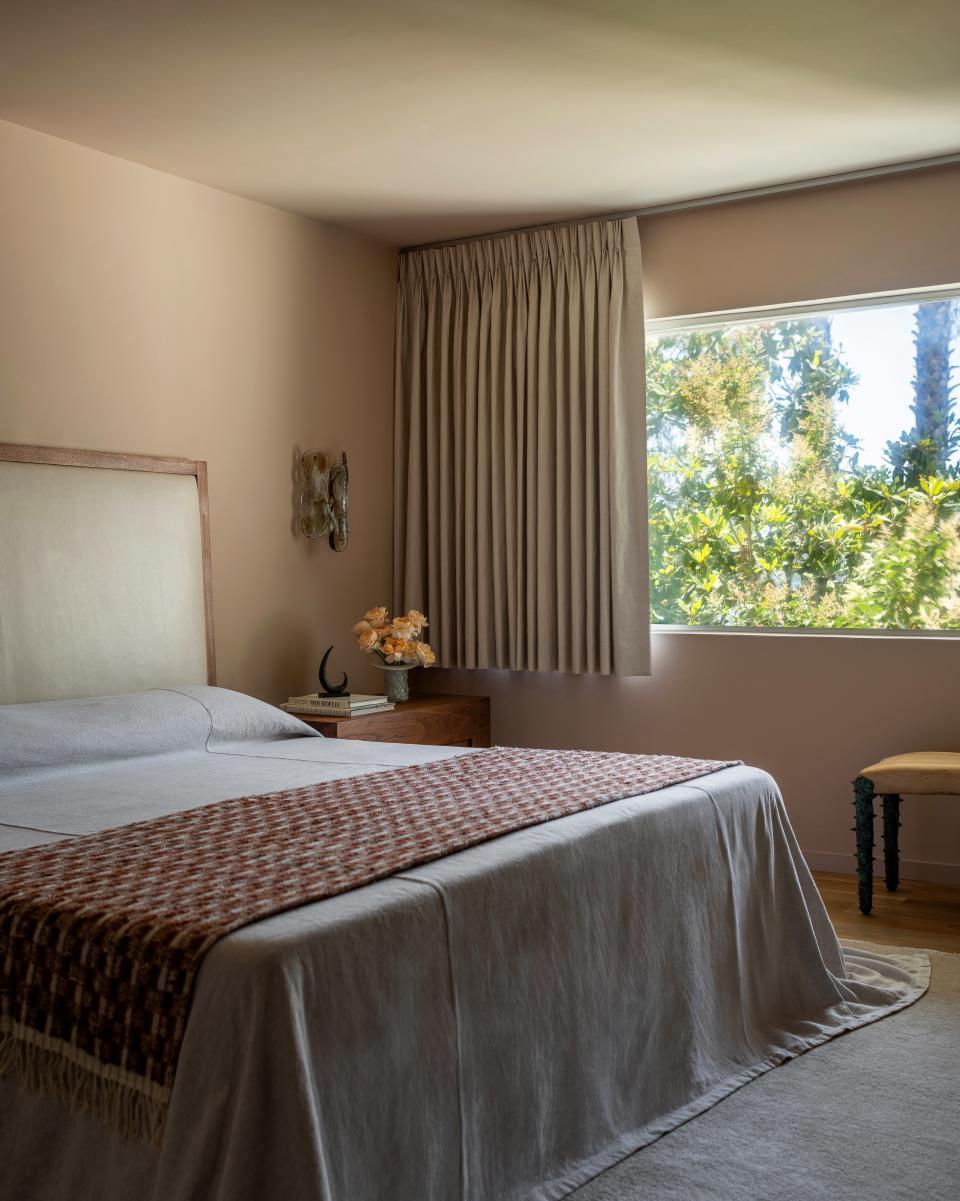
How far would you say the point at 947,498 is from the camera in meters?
4.05

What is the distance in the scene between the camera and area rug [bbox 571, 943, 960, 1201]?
204cm

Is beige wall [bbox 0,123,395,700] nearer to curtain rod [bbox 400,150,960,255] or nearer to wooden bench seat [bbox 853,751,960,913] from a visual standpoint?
curtain rod [bbox 400,150,960,255]

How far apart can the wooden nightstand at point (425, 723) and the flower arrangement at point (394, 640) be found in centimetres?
17

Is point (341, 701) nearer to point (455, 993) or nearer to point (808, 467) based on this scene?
point (808, 467)

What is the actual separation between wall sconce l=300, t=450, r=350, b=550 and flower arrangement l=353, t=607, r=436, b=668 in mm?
360

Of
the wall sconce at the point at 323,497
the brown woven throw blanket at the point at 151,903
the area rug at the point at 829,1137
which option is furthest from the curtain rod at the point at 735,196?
the area rug at the point at 829,1137

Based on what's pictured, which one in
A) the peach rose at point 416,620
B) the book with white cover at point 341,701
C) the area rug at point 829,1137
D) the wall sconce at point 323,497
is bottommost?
the area rug at point 829,1137

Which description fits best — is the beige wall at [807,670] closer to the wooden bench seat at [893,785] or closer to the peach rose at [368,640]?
the wooden bench seat at [893,785]

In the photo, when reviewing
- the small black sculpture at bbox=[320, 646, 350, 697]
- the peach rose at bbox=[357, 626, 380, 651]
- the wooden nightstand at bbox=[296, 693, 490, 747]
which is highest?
the peach rose at bbox=[357, 626, 380, 651]

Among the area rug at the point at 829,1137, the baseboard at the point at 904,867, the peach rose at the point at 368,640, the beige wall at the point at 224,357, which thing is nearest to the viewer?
the area rug at the point at 829,1137

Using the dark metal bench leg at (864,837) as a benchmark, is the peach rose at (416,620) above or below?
above

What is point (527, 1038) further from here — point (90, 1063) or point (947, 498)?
point (947, 498)

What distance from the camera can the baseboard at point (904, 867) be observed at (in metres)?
3.98

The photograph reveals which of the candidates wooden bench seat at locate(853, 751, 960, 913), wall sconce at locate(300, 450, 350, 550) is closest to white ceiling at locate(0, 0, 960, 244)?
wall sconce at locate(300, 450, 350, 550)
